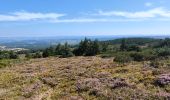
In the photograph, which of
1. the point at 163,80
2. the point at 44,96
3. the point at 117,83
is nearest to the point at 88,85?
the point at 117,83

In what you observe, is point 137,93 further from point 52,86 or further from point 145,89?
point 52,86

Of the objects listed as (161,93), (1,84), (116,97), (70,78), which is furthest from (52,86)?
(161,93)

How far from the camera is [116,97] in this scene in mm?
24578

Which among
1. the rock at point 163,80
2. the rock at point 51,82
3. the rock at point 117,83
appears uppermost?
the rock at point 163,80

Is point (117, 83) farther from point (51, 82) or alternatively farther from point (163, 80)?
point (51, 82)

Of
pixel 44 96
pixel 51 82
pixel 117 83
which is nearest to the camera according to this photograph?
pixel 44 96

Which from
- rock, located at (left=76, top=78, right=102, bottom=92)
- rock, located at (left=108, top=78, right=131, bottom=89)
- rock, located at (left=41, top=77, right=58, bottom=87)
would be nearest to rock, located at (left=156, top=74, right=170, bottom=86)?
rock, located at (left=108, top=78, right=131, bottom=89)

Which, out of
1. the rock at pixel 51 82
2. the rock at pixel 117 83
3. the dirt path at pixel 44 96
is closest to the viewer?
the dirt path at pixel 44 96

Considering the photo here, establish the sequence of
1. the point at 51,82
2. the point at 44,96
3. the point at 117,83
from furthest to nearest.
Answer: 1. the point at 51,82
2. the point at 117,83
3. the point at 44,96

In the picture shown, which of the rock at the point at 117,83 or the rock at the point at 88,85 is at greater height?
the rock at the point at 117,83

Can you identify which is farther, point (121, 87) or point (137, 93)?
point (121, 87)

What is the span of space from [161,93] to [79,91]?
763cm

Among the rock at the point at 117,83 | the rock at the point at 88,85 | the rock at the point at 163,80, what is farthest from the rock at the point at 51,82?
the rock at the point at 163,80

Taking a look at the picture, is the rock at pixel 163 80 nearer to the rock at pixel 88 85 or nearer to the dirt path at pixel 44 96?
the rock at pixel 88 85
